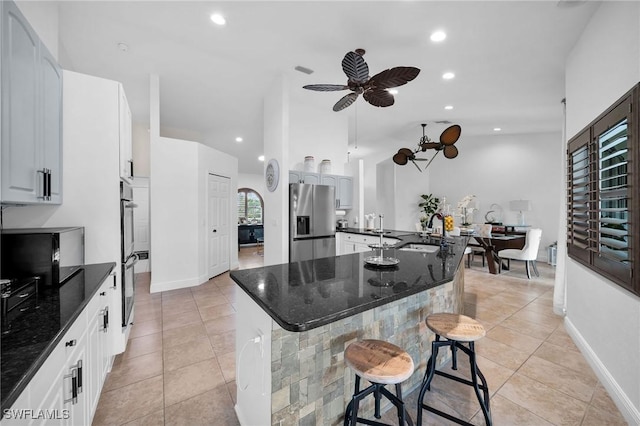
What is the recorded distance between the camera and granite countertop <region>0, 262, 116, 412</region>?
76 cm

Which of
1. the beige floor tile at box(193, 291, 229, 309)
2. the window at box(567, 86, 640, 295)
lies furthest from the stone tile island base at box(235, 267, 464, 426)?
the beige floor tile at box(193, 291, 229, 309)

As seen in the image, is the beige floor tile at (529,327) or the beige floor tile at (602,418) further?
the beige floor tile at (529,327)

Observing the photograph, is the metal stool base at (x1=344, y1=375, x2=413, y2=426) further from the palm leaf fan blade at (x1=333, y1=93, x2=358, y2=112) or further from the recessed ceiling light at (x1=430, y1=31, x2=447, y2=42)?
the recessed ceiling light at (x1=430, y1=31, x2=447, y2=42)

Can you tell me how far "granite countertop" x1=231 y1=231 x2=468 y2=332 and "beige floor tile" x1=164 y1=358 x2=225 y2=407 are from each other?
997mm

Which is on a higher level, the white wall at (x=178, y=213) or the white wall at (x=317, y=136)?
the white wall at (x=317, y=136)

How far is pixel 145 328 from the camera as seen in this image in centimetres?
289

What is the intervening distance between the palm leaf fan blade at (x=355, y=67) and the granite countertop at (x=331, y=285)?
1595 millimetres

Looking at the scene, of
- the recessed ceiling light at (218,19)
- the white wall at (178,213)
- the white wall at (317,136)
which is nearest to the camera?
the recessed ceiling light at (218,19)

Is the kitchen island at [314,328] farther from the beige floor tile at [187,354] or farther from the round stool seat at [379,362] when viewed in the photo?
the beige floor tile at [187,354]

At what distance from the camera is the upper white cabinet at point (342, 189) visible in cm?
493

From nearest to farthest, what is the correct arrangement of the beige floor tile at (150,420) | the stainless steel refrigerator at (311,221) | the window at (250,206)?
the beige floor tile at (150,420) → the stainless steel refrigerator at (311,221) → the window at (250,206)

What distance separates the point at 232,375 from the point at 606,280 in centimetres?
300

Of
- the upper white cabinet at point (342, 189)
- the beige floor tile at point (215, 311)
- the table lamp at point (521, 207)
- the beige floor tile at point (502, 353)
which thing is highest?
the upper white cabinet at point (342, 189)

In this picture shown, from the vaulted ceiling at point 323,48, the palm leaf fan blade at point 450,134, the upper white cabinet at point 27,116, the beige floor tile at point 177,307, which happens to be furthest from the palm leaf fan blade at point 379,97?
the beige floor tile at point 177,307
